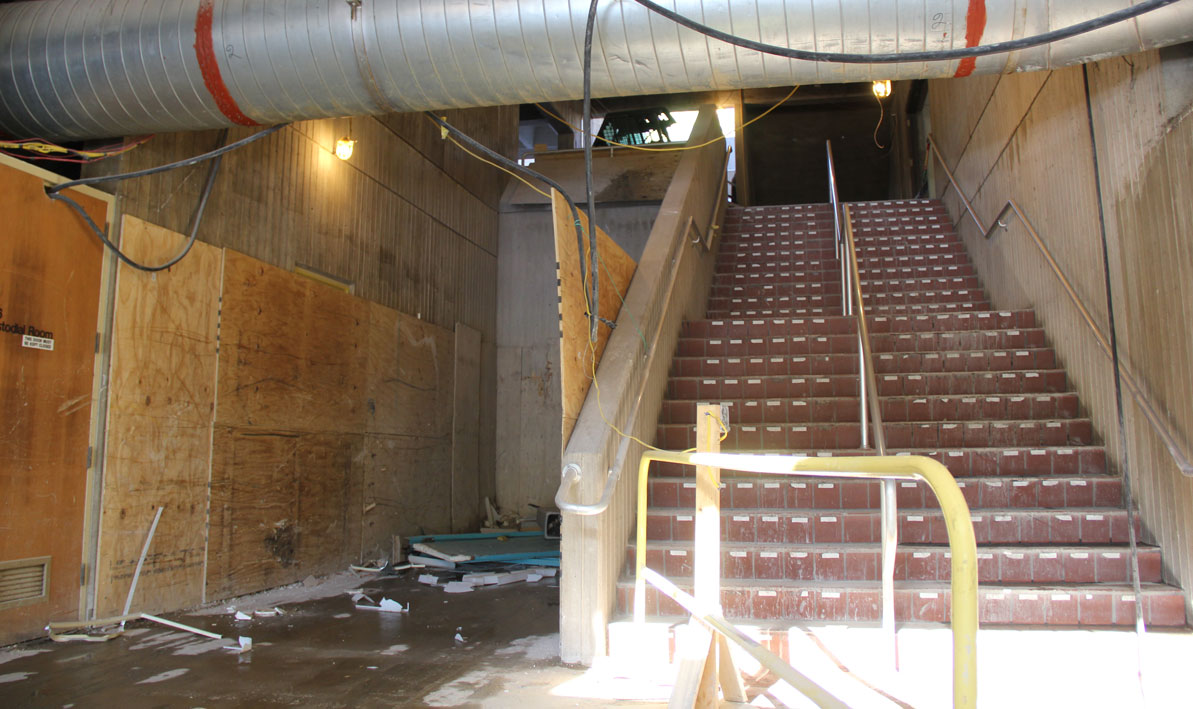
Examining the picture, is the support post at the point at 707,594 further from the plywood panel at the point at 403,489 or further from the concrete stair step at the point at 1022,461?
the plywood panel at the point at 403,489

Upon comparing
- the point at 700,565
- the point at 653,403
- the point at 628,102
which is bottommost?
the point at 700,565

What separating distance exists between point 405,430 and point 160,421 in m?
3.03

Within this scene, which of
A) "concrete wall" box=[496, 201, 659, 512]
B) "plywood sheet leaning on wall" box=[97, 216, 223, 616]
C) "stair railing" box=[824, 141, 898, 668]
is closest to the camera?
"stair railing" box=[824, 141, 898, 668]

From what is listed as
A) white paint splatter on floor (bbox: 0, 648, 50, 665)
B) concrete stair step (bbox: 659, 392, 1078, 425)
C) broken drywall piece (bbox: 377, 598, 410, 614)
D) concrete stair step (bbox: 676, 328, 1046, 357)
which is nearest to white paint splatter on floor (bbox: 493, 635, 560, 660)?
broken drywall piece (bbox: 377, 598, 410, 614)

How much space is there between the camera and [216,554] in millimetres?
5328

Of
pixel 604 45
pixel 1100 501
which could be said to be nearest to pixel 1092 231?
pixel 1100 501

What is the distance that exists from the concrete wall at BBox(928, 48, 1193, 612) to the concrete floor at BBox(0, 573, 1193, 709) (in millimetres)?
677

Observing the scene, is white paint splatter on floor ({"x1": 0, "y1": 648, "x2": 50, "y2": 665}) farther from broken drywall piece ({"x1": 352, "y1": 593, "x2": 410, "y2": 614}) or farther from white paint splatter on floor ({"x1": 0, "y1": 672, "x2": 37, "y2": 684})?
broken drywall piece ({"x1": 352, "y1": 593, "x2": 410, "y2": 614})

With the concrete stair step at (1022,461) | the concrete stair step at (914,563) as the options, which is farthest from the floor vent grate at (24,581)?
the concrete stair step at (1022,461)

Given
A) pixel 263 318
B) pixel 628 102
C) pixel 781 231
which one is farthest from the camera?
pixel 628 102

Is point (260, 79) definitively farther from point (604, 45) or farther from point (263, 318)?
point (263, 318)

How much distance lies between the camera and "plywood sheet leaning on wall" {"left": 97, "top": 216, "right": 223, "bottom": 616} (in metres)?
4.66

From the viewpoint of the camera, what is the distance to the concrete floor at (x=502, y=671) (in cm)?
318

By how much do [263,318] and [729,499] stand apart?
3.76 meters
